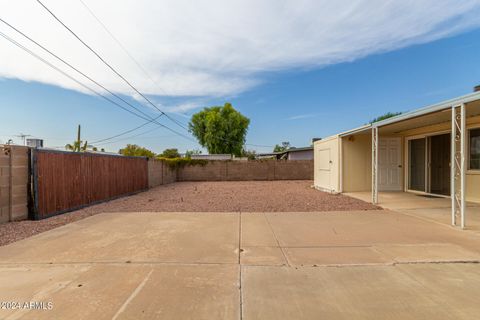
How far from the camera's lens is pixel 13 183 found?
6.01 metres

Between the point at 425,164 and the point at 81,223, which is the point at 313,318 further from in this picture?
the point at 425,164

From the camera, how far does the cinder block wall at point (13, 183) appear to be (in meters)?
5.82

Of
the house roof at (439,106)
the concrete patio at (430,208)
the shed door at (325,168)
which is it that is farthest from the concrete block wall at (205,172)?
the house roof at (439,106)

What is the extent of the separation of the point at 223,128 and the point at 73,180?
25.8 meters

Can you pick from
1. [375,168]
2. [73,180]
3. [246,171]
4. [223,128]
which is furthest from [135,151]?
[375,168]

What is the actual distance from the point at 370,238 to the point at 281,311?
2.96 meters

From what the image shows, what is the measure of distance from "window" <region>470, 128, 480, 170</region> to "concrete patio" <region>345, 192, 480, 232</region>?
4.04 feet

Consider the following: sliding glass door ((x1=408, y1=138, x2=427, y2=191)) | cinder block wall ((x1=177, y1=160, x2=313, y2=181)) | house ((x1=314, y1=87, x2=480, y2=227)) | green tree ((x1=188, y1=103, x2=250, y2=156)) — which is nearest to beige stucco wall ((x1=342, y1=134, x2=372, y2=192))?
house ((x1=314, y1=87, x2=480, y2=227))

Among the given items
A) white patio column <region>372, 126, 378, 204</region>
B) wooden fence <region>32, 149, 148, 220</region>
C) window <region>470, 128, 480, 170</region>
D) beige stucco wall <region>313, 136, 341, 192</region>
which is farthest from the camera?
beige stucco wall <region>313, 136, 341, 192</region>

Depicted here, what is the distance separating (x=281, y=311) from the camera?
7.82ft

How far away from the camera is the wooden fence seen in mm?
6637

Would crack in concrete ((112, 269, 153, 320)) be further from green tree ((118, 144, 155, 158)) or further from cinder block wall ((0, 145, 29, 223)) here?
green tree ((118, 144, 155, 158))

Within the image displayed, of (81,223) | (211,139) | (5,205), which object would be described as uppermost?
(211,139)

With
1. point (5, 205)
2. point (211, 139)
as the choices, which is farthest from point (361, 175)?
point (211, 139)
